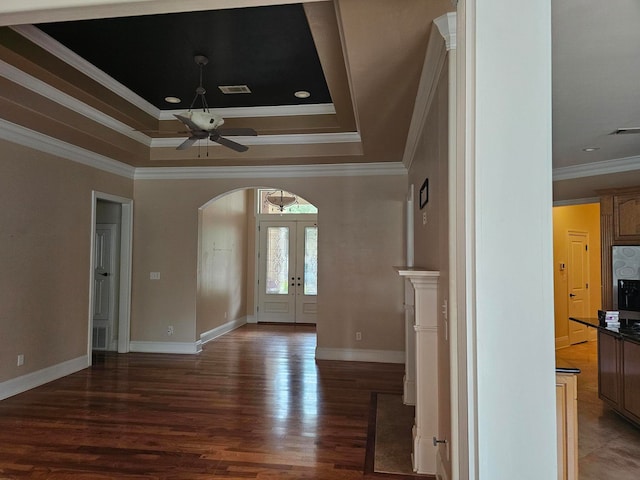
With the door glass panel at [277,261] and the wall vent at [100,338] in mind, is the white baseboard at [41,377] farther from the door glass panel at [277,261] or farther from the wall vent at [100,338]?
the door glass panel at [277,261]

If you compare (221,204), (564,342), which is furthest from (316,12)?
(564,342)

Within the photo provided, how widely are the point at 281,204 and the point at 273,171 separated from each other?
2818mm

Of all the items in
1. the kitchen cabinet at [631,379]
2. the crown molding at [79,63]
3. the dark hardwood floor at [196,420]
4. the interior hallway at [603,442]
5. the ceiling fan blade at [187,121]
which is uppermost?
the crown molding at [79,63]

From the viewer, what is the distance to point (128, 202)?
6004 millimetres

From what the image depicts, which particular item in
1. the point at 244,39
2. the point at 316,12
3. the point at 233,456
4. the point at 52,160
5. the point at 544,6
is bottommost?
the point at 233,456

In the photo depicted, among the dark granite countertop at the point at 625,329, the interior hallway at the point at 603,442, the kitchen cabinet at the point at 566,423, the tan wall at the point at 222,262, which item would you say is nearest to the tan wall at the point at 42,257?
the tan wall at the point at 222,262

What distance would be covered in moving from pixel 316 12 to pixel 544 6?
1.64 meters

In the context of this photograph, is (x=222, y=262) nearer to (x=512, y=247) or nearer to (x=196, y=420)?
(x=196, y=420)

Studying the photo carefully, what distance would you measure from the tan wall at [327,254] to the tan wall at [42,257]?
92 centimetres

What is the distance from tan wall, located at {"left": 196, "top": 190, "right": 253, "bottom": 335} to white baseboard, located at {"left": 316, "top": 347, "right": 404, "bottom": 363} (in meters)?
1.93

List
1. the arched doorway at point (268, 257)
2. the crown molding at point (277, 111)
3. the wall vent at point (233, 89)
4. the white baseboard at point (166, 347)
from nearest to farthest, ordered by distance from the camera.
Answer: the wall vent at point (233, 89) → the crown molding at point (277, 111) → the white baseboard at point (166, 347) → the arched doorway at point (268, 257)

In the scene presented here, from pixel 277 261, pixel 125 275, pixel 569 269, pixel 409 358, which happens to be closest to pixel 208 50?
pixel 409 358

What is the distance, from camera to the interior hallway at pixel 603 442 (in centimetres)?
291

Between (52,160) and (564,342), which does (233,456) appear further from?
(564,342)
